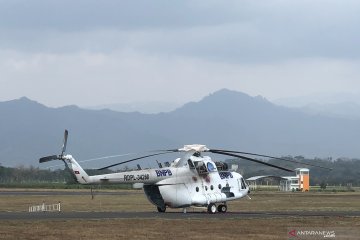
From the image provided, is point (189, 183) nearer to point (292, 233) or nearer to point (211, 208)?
point (211, 208)

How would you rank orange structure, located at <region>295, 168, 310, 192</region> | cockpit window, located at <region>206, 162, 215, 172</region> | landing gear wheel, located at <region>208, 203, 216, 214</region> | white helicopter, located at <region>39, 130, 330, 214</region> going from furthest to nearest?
orange structure, located at <region>295, 168, 310, 192</region> < cockpit window, located at <region>206, 162, 215, 172</region> < landing gear wheel, located at <region>208, 203, 216, 214</region> < white helicopter, located at <region>39, 130, 330, 214</region>

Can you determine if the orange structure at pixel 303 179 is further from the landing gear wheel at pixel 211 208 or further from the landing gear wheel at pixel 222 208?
the landing gear wheel at pixel 211 208

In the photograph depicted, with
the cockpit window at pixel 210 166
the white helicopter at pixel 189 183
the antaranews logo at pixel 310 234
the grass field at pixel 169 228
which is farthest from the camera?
the cockpit window at pixel 210 166

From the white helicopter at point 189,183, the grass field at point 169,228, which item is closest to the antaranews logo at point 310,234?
the grass field at point 169,228

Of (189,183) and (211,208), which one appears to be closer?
(189,183)

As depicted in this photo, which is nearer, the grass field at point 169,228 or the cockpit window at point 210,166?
the grass field at point 169,228

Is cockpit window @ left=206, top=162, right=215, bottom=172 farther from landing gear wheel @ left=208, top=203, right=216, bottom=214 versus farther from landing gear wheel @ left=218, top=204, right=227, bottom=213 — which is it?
landing gear wheel @ left=218, top=204, right=227, bottom=213

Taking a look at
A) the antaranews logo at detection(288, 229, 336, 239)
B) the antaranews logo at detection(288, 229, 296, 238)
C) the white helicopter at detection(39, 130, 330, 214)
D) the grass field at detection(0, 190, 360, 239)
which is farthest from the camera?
the white helicopter at detection(39, 130, 330, 214)

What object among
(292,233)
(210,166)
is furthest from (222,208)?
(292,233)

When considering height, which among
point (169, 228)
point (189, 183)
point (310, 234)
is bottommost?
point (310, 234)

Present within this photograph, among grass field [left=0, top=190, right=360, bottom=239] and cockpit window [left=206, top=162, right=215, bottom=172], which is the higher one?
cockpit window [left=206, top=162, right=215, bottom=172]

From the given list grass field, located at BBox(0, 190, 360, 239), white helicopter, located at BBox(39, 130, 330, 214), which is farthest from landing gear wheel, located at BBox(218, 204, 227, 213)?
grass field, located at BBox(0, 190, 360, 239)

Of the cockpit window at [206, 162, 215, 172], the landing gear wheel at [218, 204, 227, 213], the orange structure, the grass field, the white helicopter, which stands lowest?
the grass field

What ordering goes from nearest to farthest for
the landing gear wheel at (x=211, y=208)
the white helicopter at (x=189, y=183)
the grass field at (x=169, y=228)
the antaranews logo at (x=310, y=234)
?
the antaranews logo at (x=310, y=234) → the grass field at (x=169, y=228) → the white helicopter at (x=189, y=183) → the landing gear wheel at (x=211, y=208)
